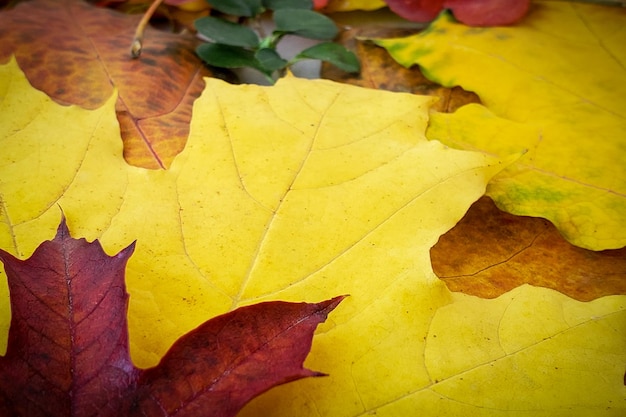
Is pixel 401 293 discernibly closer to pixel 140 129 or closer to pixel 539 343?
pixel 539 343

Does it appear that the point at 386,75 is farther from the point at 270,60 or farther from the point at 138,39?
the point at 138,39

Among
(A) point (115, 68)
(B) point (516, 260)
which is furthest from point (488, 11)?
(A) point (115, 68)

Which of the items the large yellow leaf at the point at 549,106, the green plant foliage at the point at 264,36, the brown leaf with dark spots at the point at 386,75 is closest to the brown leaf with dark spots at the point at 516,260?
the large yellow leaf at the point at 549,106

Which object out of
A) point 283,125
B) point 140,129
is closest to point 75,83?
point 140,129

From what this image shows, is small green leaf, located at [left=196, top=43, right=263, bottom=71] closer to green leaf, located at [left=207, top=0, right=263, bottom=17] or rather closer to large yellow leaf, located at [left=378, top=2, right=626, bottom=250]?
green leaf, located at [left=207, top=0, right=263, bottom=17]

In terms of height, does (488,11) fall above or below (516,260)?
above
